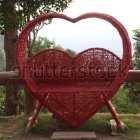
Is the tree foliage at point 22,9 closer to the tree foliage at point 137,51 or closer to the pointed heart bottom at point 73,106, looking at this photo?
the tree foliage at point 137,51

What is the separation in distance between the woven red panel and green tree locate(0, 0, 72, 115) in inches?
95.4

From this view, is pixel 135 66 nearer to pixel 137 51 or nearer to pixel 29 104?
pixel 137 51

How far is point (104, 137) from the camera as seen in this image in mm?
5059

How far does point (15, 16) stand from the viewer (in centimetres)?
775

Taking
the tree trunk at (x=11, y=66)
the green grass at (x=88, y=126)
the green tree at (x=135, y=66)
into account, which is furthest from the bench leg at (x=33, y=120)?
the green tree at (x=135, y=66)

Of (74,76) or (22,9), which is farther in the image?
(22,9)

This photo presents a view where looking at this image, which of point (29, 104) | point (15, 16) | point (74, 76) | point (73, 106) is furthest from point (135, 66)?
point (73, 106)

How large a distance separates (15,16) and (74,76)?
271cm

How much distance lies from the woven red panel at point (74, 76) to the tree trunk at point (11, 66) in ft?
11.1

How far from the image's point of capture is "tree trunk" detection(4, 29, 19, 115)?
28.8 feet

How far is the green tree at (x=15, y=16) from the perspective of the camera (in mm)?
7688

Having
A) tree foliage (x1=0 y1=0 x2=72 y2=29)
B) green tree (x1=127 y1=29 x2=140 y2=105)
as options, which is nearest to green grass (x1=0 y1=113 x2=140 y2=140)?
tree foliage (x1=0 y1=0 x2=72 y2=29)

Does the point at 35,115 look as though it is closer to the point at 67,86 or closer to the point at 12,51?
the point at 67,86

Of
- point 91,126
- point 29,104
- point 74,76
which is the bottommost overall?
point 91,126
